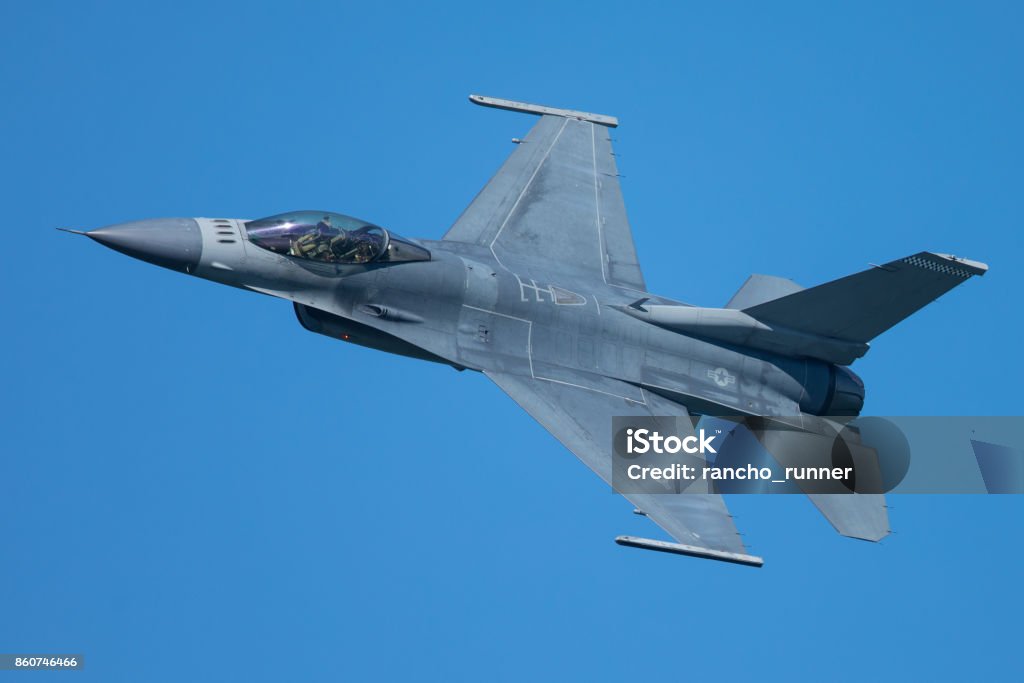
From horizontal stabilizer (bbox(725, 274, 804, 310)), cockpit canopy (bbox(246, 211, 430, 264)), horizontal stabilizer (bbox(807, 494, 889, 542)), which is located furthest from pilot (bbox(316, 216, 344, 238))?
horizontal stabilizer (bbox(807, 494, 889, 542))

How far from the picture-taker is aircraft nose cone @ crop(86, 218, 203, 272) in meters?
23.5

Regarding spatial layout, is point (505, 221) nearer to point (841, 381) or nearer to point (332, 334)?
point (332, 334)

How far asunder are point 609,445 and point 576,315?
234 centimetres

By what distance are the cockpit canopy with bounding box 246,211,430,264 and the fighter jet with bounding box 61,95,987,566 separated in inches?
0.9

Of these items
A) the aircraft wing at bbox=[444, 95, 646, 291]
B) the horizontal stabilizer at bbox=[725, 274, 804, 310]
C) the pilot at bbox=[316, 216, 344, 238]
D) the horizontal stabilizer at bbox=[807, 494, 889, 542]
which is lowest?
the horizontal stabilizer at bbox=[807, 494, 889, 542]

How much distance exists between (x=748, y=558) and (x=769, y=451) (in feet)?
11.5

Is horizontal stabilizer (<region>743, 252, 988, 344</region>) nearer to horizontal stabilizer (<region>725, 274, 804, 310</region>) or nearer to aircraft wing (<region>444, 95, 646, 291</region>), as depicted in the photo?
horizontal stabilizer (<region>725, 274, 804, 310</region>)

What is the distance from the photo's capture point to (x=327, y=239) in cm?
2464

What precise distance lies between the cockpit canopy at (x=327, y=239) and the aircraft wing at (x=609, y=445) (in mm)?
2607

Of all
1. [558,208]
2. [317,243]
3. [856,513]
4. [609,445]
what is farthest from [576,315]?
[856,513]

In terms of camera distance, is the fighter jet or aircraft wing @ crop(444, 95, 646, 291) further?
aircraft wing @ crop(444, 95, 646, 291)

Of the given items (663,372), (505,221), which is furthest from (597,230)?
(663,372)

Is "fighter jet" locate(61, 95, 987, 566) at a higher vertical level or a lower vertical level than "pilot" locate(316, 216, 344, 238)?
lower

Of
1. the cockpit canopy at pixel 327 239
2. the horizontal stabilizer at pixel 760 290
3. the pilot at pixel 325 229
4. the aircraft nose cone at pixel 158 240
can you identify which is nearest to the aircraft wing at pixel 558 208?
the horizontal stabilizer at pixel 760 290
